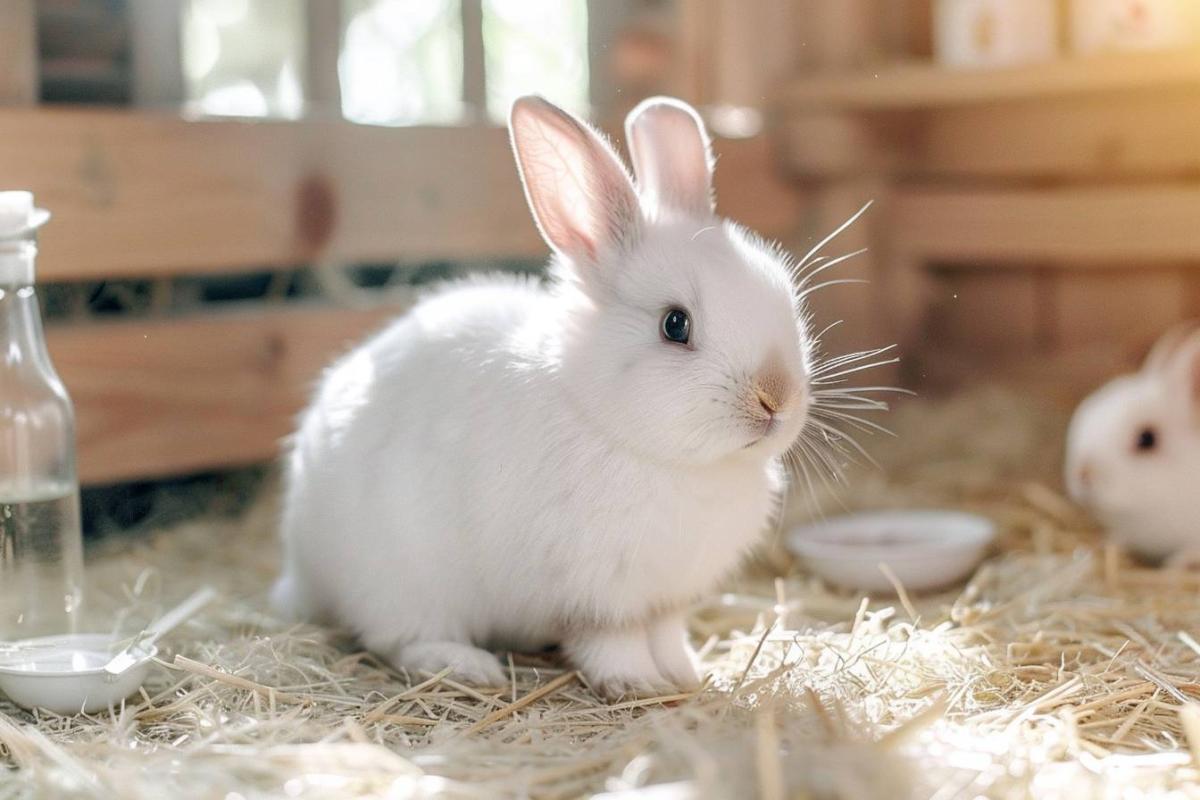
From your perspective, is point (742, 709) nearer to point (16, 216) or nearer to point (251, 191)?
point (16, 216)

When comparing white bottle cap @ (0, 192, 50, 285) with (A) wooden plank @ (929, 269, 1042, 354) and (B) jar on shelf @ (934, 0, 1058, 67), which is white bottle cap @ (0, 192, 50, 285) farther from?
(A) wooden plank @ (929, 269, 1042, 354)

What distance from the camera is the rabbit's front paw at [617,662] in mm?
2088

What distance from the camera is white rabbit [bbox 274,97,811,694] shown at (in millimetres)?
1905

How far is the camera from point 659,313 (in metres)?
1.94

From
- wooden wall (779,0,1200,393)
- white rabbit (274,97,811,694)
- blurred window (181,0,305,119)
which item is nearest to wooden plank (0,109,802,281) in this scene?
wooden wall (779,0,1200,393)

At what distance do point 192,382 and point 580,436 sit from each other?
142cm

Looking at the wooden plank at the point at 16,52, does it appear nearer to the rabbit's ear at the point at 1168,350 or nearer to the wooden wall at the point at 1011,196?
the wooden wall at the point at 1011,196

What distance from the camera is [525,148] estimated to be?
1990 millimetres

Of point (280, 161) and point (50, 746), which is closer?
point (50, 746)

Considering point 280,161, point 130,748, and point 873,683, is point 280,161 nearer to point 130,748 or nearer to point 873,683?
point 130,748

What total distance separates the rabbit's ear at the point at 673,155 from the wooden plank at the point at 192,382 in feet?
4.40

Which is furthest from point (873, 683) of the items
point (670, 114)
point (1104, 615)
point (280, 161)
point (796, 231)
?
point (796, 231)

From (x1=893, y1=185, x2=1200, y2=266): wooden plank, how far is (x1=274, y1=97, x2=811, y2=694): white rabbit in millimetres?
1841

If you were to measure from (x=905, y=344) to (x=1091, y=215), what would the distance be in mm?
697
